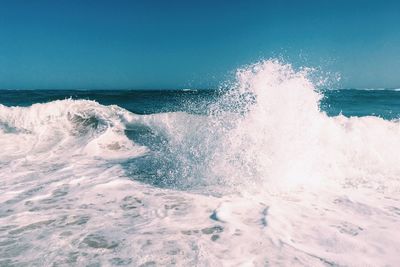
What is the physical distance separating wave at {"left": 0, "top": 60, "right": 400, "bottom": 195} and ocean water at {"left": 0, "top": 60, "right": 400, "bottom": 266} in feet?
0.09

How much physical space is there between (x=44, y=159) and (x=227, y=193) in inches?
188

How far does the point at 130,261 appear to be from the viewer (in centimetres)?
324

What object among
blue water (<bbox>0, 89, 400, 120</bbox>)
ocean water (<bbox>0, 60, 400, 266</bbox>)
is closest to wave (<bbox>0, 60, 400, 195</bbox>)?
ocean water (<bbox>0, 60, 400, 266</bbox>)

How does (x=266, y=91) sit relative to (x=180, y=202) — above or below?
above

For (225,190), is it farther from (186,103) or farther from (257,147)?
(186,103)

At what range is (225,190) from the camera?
5426mm

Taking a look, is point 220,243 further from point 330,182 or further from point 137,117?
point 137,117

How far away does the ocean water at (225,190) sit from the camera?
11.4 ft

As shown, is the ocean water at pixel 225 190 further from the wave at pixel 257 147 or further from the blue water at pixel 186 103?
the blue water at pixel 186 103

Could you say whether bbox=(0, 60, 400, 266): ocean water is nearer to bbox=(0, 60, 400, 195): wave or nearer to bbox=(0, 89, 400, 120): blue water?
bbox=(0, 60, 400, 195): wave

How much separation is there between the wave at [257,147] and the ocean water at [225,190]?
3cm

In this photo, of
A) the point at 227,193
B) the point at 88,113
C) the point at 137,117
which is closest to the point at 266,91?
the point at 227,193

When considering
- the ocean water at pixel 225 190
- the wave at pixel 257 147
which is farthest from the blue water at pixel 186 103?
the ocean water at pixel 225 190

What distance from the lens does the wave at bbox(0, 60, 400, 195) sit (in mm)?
5984
